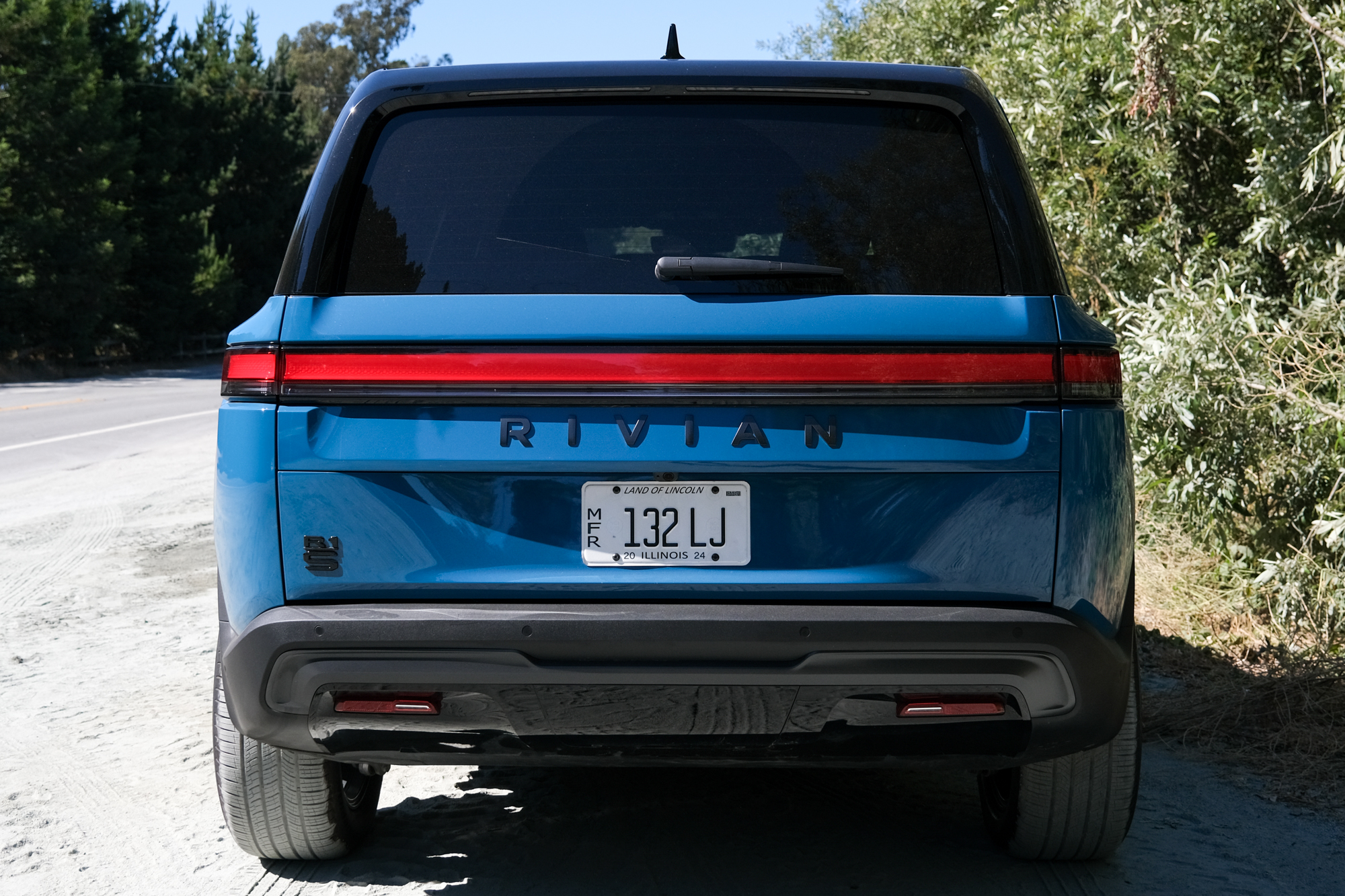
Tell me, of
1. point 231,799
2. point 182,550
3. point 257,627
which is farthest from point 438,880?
point 182,550

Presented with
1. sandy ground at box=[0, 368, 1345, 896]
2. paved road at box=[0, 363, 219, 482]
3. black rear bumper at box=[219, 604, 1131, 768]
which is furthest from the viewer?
paved road at box=[0, 363, 219, 482]

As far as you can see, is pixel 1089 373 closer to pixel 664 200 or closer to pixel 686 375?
pixel 686 375

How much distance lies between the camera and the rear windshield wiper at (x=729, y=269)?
260 cm

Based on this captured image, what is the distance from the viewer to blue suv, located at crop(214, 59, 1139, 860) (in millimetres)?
2545

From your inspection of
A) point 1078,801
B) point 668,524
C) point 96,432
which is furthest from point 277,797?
point 96,432

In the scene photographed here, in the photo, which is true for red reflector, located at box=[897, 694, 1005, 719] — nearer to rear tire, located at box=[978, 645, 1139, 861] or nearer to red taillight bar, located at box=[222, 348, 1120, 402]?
rear tire, located at box=[978, 645, 1139, 861]

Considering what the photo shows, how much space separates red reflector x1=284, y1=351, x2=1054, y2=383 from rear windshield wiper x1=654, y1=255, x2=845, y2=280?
0.56 feet

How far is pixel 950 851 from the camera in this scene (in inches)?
131

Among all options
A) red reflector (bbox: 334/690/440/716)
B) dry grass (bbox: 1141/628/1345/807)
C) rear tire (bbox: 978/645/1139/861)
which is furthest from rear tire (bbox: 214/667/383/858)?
dry grass (bbox: 1141/628/1345/807)

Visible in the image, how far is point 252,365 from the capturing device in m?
2.66

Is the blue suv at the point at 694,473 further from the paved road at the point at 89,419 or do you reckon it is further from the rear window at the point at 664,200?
the paved road at the point at 89,419

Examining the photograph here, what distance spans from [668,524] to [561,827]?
131 centimetres

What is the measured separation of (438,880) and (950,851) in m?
1.30

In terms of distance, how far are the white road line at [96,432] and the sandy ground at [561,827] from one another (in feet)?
26.6
